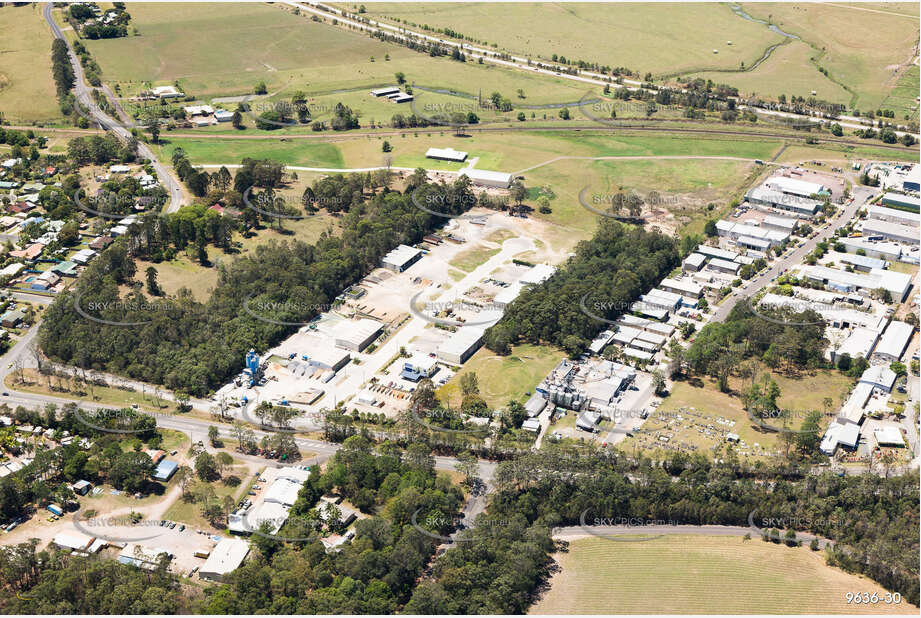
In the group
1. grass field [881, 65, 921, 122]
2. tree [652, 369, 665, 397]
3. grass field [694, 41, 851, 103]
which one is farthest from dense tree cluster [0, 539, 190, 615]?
grass field [881, 65, 921, 122]

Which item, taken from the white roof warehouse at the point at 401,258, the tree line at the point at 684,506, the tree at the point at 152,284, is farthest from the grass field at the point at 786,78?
the tree at the point at 152,284

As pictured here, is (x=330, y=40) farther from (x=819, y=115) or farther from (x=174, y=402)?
(x=174, y=402)

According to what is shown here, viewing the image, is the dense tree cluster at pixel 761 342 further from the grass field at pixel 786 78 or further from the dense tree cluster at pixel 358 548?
the grass field at pixel 786 78

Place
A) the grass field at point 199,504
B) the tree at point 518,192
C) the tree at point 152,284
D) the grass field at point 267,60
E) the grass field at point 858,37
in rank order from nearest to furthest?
1. the grass field at point 199,504
2. the tree at point 152,284
3. the tree at point 518,192
4. the grass field at point 267,60
5. the grass field at point 858,37

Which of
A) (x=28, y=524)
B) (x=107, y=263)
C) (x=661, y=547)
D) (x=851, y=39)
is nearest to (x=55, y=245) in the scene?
(x=107, y=263)

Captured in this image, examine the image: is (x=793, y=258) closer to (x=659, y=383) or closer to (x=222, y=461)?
(x=659, y=383)

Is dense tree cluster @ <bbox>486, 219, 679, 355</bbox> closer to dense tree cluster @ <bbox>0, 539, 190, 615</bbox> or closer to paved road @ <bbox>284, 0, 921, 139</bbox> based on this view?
dense tree cluster @ <bbox>0, 539, 190, 615</bbox>

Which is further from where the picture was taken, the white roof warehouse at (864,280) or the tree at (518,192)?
the tree at (518,192)
